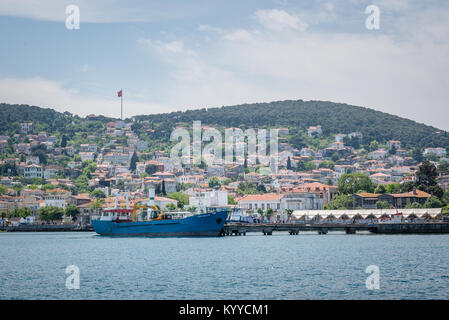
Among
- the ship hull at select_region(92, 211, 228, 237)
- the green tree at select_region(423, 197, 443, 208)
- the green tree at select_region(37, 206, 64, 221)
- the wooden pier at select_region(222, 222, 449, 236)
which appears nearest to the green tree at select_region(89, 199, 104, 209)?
the green tree at select_region(37, 206, 64, 221)

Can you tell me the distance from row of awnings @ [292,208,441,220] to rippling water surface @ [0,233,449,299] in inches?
1939

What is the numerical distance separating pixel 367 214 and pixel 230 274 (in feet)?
245

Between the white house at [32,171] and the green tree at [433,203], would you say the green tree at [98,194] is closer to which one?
the white house at [32,171]

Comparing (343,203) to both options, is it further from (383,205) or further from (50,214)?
(50,214)

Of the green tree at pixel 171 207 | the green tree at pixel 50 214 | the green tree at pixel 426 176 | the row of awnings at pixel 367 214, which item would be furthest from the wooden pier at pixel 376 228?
the green tree at pixel 50 214

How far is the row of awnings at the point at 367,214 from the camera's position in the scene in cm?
10094

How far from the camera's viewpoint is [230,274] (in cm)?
3591

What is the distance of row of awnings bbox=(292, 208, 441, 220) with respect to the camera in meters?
101

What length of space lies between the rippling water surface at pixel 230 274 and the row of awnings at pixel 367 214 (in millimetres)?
49255

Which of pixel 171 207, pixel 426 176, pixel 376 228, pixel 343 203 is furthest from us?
pixel 426 176

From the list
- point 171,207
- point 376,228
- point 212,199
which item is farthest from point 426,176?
point 376,228

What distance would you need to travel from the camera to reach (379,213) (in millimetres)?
105250
